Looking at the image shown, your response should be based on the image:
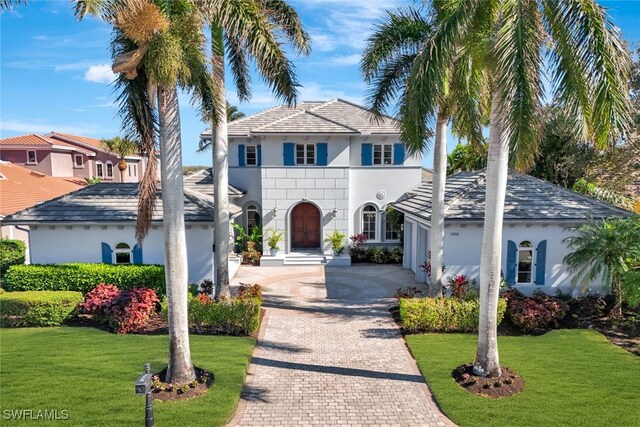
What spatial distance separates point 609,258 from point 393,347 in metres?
7.49

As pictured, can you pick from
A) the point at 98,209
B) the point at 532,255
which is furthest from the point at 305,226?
the point at 532,255

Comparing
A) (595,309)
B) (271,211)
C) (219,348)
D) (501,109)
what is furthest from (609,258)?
(271,211)

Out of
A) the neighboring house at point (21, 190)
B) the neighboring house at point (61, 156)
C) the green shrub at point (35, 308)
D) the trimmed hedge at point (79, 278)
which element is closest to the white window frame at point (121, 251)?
the trimmed hedge at point (79, 278)

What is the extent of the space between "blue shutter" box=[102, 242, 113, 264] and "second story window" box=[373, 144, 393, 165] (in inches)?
575

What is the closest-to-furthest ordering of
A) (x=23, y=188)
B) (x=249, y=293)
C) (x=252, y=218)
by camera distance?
1. (x=249, y=293)
2. (x=252, y=218)
3. (x=23, y=188)

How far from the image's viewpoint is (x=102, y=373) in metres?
9.68

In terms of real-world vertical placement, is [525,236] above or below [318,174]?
below

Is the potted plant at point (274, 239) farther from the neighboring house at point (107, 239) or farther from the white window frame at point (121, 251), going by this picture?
the white window frame at point (121, 251)

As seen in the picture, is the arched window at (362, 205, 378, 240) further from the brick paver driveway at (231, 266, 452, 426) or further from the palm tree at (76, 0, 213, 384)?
the palm tree at (76, 0, 213, 384)

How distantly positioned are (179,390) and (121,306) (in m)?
5.19

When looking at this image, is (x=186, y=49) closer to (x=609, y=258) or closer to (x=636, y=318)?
(x=609, y=258)

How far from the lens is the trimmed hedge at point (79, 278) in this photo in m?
15.0

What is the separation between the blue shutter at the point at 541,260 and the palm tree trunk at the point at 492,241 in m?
7.84

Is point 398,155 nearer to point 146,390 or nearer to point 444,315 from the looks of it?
point 444,315
